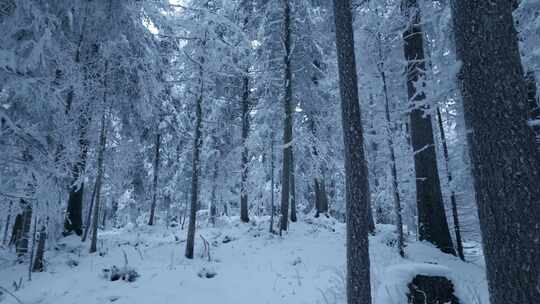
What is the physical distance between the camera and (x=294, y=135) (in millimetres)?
16844

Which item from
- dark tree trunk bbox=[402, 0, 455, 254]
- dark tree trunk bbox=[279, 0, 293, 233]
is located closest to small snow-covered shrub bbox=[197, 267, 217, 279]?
dark tree trunk bbox=[279, 0, 293, 233]

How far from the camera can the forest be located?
3.30m

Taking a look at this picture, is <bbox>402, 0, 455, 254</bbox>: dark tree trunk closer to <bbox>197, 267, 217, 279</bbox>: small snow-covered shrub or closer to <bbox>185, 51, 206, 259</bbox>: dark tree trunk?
<bbox>197, 267, 217, 279</bbox>: small snow-covered shrub

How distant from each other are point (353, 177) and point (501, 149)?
7.55ft

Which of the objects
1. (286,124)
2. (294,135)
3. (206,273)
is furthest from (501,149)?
(294,135)

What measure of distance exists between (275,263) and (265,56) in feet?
32.8

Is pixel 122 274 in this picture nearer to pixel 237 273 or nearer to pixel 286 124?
pixel 237 273

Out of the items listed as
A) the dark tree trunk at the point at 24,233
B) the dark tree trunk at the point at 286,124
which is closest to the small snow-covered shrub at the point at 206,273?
the dark tree trunk at the point at 286,124

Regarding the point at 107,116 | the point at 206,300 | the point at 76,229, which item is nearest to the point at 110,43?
the point at 107,116

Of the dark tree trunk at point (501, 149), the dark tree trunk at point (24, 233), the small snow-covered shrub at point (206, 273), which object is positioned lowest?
the small snow-covered shrub at point (206, 273)

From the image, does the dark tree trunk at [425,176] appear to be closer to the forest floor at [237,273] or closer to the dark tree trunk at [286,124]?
the forest floor at [237,273]

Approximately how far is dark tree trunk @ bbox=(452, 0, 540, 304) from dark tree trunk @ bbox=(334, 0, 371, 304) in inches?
75.1

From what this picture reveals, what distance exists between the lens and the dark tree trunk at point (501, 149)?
2979mm

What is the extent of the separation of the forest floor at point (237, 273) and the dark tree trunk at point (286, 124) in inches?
50.2
